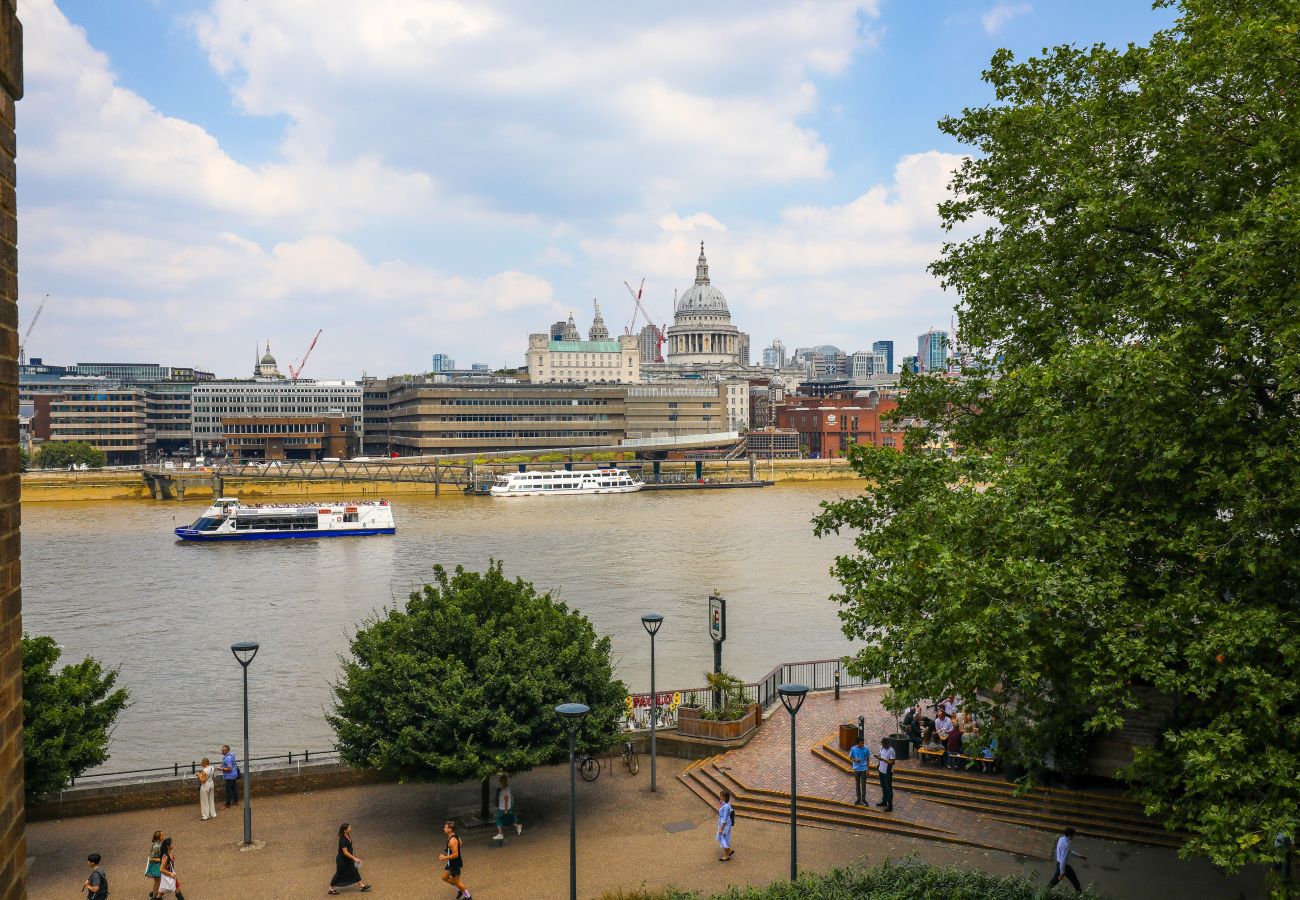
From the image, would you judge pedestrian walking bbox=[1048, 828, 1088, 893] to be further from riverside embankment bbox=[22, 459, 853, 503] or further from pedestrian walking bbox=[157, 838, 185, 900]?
riverside embankment bbox=[22, 459, 853, 503]

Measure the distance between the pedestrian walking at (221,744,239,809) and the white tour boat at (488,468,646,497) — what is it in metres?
88.0

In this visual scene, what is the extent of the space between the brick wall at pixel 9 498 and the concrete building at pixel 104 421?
538 ft

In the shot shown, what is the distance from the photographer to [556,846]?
723 inches

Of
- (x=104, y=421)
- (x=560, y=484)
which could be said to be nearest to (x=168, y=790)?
(x=560, y=484)

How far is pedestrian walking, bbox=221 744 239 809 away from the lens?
65.6ft

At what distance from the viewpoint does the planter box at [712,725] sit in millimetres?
22875

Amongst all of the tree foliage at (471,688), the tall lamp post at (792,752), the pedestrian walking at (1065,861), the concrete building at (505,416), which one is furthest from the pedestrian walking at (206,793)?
the concrete building at (505,416)

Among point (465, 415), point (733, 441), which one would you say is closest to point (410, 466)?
point (465, 415)

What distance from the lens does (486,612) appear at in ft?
68.3

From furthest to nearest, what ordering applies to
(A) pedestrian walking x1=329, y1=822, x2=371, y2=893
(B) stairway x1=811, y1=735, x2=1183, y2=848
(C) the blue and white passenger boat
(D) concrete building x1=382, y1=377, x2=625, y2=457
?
(D) concrete building x1=382, y1=377, x2=625, y2=457 → (C) the blue and white passenger boat → (B) stairway x1=811, y1=735, x2=1183, y2=848 → (A) pedestrian walking x1=329, y1=822, x2=371, y2=893

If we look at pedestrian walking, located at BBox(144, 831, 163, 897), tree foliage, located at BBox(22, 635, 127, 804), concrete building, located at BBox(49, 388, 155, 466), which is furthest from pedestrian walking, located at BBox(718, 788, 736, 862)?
concrete building, located at BBox(49, 388, 155, 466)

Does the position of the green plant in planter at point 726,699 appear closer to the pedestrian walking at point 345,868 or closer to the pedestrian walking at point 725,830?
the pedestrian walking at point 725,830

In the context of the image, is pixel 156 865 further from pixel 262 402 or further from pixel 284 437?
pixel 262 402

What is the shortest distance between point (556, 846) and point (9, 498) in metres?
15.6
